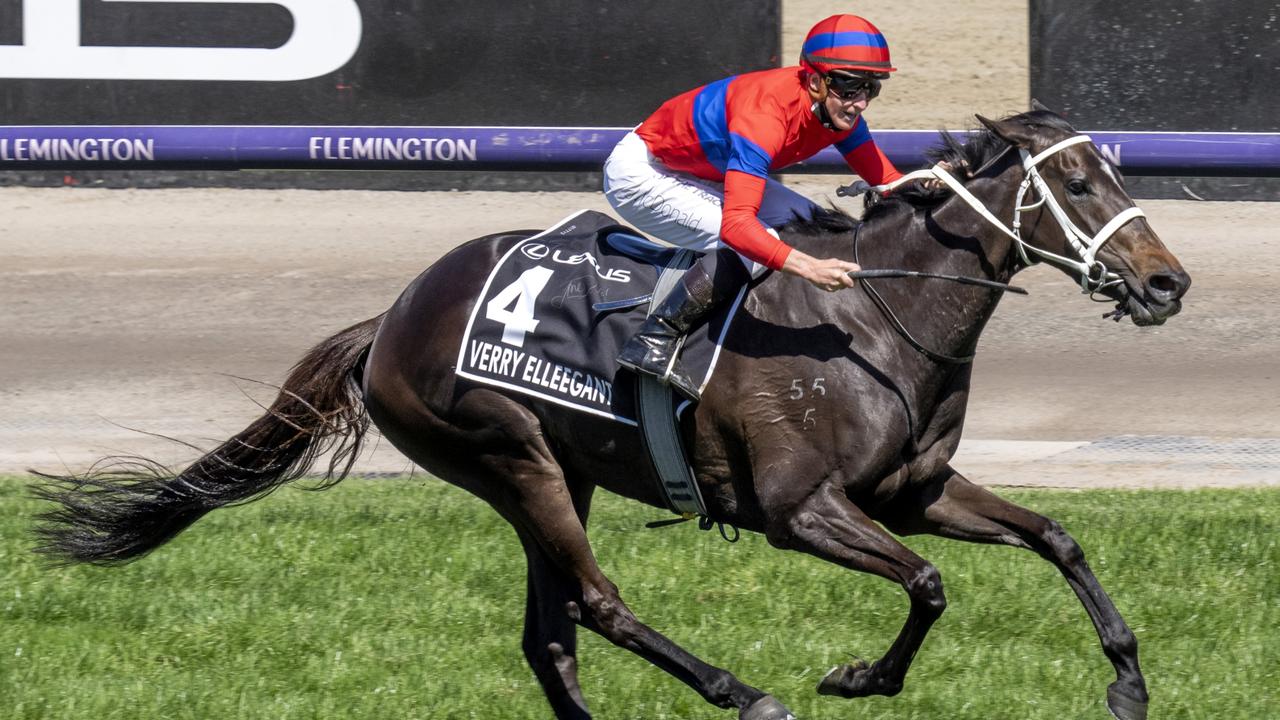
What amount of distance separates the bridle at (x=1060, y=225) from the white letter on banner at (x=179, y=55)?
9.37 meters

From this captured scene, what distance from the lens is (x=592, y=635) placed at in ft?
21.8

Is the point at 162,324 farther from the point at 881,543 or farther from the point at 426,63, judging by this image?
the point at 881,543

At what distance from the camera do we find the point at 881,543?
16.8 ft

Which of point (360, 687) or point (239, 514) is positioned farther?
point (239, 514)

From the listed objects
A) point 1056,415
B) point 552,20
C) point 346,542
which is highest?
point 552,20

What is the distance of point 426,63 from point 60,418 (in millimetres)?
4999

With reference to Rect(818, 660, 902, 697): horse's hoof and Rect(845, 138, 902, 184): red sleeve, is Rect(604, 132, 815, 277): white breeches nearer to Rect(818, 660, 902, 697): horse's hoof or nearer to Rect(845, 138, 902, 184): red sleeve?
Rect(845, 138, 902, 184): red sleeve

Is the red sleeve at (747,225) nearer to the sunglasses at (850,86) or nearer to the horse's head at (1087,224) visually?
the sunglasses at (850,86)

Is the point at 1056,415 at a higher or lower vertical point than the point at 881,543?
lower

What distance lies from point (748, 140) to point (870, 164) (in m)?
0.81

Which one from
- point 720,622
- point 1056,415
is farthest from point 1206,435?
point 720,622

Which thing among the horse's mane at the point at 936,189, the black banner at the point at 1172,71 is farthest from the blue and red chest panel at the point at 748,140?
the black banner at the point at 1172,71

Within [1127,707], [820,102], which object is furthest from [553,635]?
[820,102]

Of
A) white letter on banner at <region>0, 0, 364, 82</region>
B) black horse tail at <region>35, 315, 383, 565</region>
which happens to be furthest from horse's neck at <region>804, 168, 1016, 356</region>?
white letter on banner at <region>0, 0, 364, 82</region>
